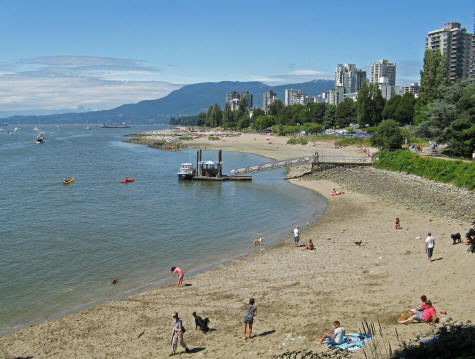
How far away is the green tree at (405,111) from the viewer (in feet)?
295

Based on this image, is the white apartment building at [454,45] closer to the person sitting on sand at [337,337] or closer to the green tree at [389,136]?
the green tree at [389,136]

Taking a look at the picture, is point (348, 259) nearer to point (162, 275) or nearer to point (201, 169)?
point (162, 275)

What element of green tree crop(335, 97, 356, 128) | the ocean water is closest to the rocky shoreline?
the ocean water

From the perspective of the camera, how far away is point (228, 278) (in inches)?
743

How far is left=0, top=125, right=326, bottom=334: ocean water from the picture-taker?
61.2 ft

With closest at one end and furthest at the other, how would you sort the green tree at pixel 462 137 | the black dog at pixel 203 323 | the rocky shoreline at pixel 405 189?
the black dog at pixel 203 323 → the rocky shoreline at pixel 405 189 → the green tree at pixel 462 137

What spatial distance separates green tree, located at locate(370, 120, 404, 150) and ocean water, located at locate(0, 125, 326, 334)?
1467 cm

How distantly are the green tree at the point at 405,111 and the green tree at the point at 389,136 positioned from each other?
1103 inches

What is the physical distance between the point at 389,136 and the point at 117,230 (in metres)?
41.6

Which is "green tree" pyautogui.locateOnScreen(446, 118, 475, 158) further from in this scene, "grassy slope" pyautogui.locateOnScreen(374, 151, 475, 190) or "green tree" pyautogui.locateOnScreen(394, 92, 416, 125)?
"green tree" pyautogui.locateOnScreen(394, 92, 416, 125)

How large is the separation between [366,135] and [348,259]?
218ft

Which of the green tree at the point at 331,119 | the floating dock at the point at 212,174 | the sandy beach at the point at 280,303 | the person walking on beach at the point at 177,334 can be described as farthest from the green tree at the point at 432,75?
the person walking on beach at the point at 177,334

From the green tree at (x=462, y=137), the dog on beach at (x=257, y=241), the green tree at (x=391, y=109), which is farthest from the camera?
the green tree at (x=391, y=109)

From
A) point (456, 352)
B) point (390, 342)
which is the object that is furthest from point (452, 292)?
point (456, 352)
